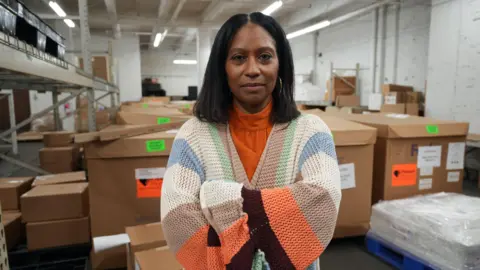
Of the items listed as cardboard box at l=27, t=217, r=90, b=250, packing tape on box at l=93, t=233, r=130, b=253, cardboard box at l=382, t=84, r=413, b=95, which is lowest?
cardboard box at l=27, t=217, r=90, b=250

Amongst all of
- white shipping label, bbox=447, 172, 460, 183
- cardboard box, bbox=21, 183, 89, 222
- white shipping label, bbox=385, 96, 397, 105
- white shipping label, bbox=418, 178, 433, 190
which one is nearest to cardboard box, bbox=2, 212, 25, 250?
cardboard box, bbox=21, 183, 89, 222

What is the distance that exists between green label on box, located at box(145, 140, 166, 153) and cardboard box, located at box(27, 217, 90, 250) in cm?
83

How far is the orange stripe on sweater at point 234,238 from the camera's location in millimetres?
665

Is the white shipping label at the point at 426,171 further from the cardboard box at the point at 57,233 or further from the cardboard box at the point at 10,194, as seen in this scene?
the cardboard box at the point at 10,194

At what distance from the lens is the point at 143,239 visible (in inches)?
53.8

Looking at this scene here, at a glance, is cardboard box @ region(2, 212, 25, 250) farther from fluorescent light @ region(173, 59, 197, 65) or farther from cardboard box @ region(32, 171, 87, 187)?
fluorescent light @ region(173, 59, 197, 65)


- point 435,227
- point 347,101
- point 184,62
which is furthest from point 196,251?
point 184,62

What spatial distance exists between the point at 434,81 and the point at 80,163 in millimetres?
5172

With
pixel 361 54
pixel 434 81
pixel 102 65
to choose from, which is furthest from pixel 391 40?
pixel 102 65

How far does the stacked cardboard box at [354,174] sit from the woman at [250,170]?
91 centimetres

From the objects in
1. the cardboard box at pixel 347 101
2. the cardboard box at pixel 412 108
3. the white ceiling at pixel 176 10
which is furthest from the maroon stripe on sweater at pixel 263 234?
the cardboard box at pixel 347 101

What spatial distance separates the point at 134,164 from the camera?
1.58 metres

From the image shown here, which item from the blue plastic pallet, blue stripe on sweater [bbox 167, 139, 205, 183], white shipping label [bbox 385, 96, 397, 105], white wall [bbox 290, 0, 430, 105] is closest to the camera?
blue stripe on sweater [bbox 167, 139, 205, 183]

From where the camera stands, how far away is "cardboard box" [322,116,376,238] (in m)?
1.76
